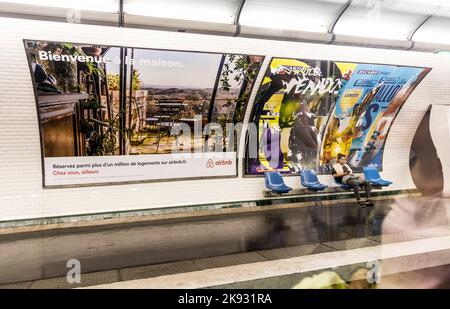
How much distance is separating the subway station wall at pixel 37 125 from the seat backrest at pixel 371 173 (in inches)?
73.1

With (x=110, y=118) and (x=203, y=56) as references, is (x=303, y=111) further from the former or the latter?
Answer: (x=110, y=118)

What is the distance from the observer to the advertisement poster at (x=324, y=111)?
765cm

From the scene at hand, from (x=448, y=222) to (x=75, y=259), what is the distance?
588 centimetres

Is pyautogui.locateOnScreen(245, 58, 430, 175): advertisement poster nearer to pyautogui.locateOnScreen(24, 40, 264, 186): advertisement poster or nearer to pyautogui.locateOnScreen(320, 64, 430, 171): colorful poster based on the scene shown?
pyautogui.locateOnScreen(320, 64, 430, 171): colorful poster

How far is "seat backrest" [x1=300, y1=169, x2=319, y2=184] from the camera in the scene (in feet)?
26.7

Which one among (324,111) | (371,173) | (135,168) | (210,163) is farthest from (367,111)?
(135,168)

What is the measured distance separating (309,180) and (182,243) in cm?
377

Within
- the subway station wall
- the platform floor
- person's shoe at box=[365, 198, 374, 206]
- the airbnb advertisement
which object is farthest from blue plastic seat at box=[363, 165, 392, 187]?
the airbnb advertisement

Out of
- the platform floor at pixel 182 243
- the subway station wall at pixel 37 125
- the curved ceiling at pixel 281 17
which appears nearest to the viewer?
the platform floor at pixel 182 243

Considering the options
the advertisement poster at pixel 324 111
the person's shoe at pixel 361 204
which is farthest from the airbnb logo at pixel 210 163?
the person's shoe at pixel 361 204

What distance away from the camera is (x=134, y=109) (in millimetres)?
6777

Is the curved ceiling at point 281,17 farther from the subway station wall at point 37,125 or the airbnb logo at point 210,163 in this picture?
the airbnb logo at point 210,163

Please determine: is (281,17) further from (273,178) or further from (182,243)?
(182,243)
